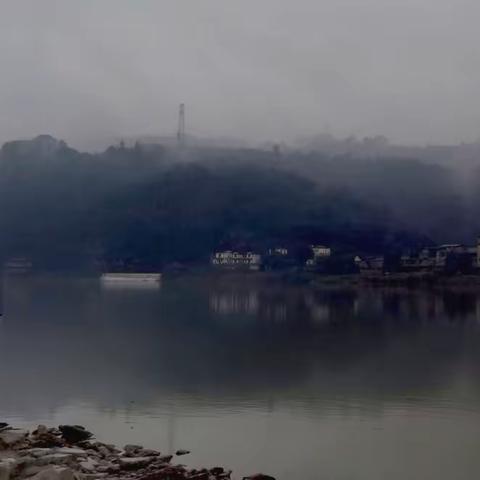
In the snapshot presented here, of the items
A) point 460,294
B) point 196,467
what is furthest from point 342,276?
point 196,467

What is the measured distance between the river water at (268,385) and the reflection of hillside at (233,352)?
0.03 meters

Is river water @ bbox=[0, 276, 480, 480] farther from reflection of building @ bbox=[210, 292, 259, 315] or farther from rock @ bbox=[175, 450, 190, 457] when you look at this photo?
reflection of building @ bbox=[210, 292, 259, 315]

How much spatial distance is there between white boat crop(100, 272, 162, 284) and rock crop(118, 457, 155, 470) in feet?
77.0

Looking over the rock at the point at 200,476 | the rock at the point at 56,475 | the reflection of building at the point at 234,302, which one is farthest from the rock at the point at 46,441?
the reflection of building at the point at 234,302

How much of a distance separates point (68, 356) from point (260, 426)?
4939 millimetres

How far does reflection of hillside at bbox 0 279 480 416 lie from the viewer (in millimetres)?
7047

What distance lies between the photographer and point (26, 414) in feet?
19.9

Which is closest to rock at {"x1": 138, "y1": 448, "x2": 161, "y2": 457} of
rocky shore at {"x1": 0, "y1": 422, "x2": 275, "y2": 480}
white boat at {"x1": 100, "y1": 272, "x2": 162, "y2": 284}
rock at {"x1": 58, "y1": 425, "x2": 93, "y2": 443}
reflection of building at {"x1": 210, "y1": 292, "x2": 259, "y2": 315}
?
rocky shore at {"x1": 0, "y1": 422, "x2": 275, "y2": 480}

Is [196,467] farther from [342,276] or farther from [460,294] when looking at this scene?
[342,276]

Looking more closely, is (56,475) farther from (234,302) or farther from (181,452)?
(234,302)

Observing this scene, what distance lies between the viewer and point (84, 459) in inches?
167

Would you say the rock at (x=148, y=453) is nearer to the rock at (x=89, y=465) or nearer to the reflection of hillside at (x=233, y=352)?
the rock at (x=89, y=465)

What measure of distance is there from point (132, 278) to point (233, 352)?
1826cm

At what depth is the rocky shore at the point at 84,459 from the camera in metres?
3.80
